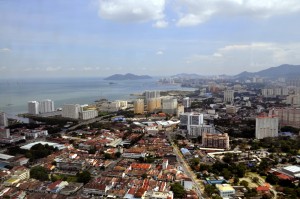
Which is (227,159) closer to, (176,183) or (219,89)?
(176,183)

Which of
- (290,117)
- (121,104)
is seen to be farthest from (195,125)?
(121,104)

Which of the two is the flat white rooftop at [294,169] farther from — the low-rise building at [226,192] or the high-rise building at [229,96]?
the high-rise building at [229,96]

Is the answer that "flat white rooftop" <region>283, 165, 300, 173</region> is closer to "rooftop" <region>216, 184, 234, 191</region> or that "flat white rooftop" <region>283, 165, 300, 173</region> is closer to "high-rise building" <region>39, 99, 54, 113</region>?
"rooftop" <region>216, 184, 234, 191</region>

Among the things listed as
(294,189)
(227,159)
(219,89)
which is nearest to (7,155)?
(227,159)

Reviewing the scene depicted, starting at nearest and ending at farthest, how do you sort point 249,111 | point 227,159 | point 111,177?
point 111,177, point 227,159, point 249,111

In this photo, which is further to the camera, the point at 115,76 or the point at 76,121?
the point at 115,76

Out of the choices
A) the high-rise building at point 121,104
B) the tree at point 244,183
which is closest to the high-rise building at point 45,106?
the high-rise building at point 121,104

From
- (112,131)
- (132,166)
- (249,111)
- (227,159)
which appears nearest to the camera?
(132,166)
